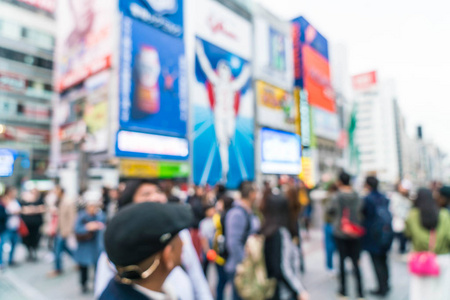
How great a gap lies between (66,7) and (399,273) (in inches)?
1035

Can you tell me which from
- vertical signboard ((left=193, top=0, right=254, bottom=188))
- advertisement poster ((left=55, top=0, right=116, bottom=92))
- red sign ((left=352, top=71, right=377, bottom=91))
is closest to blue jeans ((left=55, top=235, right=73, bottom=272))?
advertisement poster ((left=55, top=0, right=116, bottom=92))

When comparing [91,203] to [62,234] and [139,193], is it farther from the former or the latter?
[139,193]

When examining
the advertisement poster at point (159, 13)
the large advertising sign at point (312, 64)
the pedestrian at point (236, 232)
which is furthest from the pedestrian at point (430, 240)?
the large advertising sign at point (312, 64)

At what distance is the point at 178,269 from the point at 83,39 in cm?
2221

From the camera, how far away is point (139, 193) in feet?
8.45

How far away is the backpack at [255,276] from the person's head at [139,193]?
47.0 inches

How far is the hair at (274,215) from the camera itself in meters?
3.17

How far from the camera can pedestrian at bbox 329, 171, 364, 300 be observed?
412 centimetres

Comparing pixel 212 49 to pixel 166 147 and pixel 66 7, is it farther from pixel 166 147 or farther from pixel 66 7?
pixel 66 7

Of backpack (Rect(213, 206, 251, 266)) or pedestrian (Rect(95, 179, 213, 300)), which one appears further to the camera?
backpack (Rect(213, 206, 251, 266))

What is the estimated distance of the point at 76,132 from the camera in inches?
791

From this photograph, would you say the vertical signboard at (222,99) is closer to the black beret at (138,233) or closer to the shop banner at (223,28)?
the shop banner at (223,28)

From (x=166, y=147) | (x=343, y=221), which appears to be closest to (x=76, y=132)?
(x=166, y=147)

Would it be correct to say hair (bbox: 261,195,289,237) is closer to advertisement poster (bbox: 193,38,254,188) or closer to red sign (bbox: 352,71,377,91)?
advertisement poster (bbox: 193,38,254,188)
